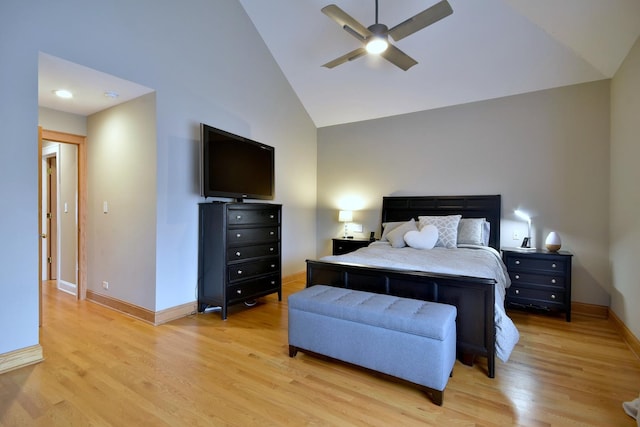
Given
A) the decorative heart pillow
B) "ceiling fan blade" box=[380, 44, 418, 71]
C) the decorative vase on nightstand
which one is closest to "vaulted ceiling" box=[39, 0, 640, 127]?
"ceiling fan blade" box=[380, 44, 418, 71]

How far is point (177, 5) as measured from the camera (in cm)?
325

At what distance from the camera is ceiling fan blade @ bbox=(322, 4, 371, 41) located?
2.50 m

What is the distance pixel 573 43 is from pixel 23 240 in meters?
5.27

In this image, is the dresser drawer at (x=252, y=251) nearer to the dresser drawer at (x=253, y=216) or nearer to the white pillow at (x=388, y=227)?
the dresser drawer at (x=253, y=216)

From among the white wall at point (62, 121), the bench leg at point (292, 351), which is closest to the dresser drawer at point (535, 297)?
the bench leg at point (292, 351)

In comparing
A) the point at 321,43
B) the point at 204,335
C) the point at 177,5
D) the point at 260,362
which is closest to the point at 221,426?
the point at 260,362

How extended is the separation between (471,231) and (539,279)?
0.86 meters

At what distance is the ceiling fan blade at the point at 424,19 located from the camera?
232 centimetres

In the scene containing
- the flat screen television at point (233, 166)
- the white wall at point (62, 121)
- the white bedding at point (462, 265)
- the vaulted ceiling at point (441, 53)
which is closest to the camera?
the white bedding at point (462, 265)

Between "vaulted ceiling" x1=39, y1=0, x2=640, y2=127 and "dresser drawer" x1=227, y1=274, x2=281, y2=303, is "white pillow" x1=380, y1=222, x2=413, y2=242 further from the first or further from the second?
"vaulted ceiling" x1=39, y1=0, x2=640, y2=127

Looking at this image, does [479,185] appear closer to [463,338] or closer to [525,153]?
[525,153]

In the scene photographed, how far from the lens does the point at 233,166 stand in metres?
3.55

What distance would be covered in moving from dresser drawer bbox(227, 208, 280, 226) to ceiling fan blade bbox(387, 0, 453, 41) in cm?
224

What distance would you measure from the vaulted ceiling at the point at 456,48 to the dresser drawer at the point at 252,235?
2.42m
